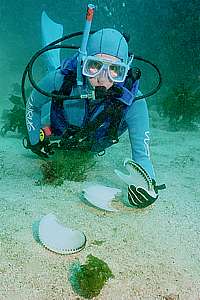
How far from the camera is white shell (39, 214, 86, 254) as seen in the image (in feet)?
9.91

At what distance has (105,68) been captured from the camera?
3.82 m

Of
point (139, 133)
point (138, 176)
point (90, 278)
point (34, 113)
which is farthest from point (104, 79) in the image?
point (90, 278)

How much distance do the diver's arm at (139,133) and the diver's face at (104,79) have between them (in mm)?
612

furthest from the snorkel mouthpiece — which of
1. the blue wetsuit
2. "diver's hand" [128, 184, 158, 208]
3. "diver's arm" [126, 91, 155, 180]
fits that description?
"diver's hand" [128, 184, 158, 208]

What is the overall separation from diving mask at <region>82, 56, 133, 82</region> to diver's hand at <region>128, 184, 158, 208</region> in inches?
48.6

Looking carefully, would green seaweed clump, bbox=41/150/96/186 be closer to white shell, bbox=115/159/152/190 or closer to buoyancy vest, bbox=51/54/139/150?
buoyancy vest, bbox=51/54/139/150

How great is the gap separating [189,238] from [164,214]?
479mm

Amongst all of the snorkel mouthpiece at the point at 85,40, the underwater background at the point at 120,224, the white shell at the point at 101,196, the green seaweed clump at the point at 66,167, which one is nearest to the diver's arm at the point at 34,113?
the green seaweed clump at the point at 66,167

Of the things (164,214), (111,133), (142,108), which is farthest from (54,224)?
(142,108)

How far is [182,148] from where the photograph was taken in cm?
689

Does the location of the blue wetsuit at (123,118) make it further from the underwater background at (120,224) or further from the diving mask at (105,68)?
the underwater background at (120,224)

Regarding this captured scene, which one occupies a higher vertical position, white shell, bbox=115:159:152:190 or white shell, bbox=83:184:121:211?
white shell, bbox=115:159:152:190

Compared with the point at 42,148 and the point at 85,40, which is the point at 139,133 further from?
the point at 42,148

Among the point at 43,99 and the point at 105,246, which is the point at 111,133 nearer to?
the point at 43,99
